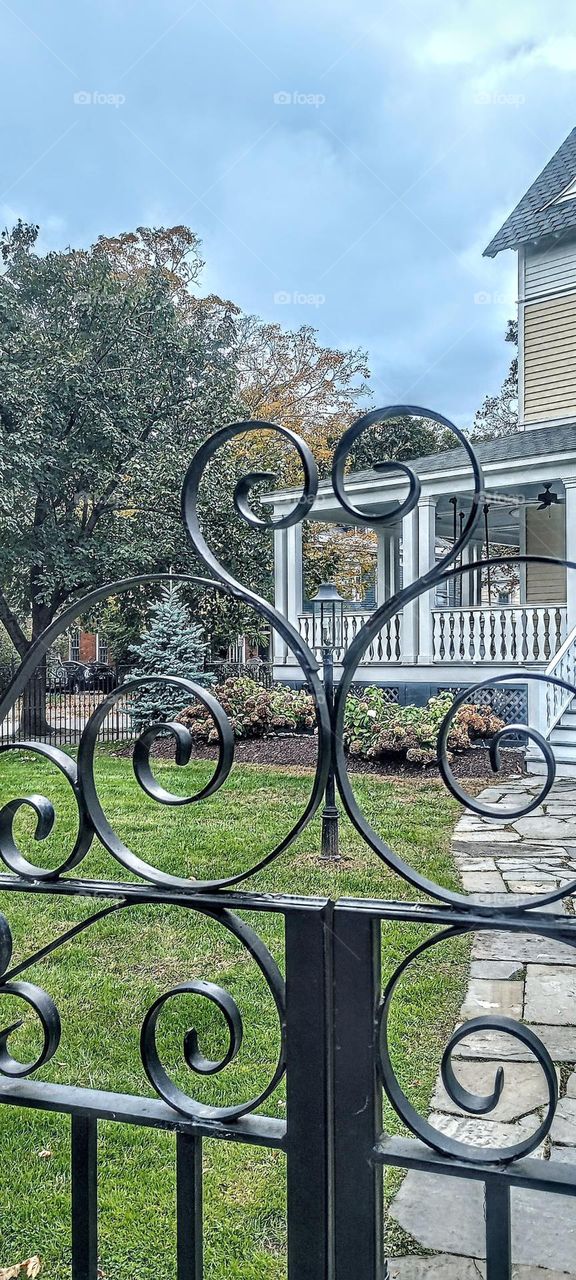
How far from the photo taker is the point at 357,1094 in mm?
637

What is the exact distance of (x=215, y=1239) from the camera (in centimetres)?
146

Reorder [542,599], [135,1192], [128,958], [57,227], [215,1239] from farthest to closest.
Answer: [57,227] < [542,599] < [128,958] < [135,1192] < [215,1239]

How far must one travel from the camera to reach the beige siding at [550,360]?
31.9ft

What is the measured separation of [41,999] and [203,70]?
1216cm

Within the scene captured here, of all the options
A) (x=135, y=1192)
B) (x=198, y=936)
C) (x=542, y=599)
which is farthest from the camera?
(x=542, y=599)

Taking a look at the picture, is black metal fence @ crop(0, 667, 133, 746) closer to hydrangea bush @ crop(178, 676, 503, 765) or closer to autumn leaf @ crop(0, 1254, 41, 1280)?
hydrangea bush @ crop(178, 676, 503, 765)

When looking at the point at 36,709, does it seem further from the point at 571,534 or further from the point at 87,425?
the point at 571,534

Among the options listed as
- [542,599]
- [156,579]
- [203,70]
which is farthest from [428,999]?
[203,70]

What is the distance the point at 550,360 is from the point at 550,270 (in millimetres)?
1074

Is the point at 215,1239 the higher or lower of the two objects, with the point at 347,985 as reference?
lower

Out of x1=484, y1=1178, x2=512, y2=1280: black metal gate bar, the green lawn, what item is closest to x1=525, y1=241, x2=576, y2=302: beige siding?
the green lawn

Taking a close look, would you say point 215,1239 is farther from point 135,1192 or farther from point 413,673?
point 413,673

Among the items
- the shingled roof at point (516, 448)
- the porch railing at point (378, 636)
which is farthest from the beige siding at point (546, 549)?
the porch railing at point (378, 636)

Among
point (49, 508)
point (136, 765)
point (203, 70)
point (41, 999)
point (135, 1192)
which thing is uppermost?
point (203, 70)
